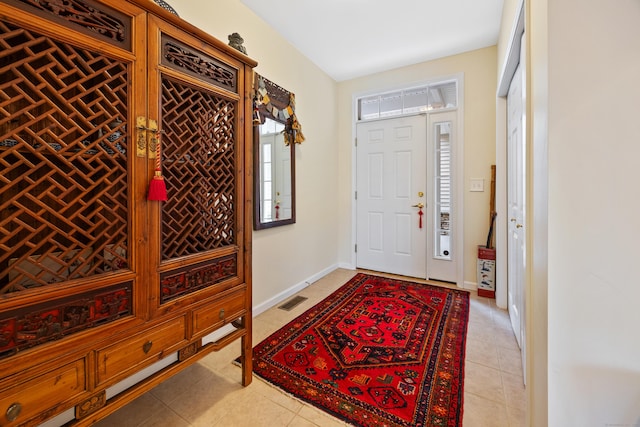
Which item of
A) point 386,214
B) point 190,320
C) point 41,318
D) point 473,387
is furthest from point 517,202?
point 41,318

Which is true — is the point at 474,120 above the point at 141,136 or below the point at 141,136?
above

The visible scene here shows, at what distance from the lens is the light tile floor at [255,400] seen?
1.33m

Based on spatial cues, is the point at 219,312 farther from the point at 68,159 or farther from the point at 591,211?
the point at 591,211

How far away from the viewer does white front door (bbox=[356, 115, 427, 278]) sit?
3.40 meters

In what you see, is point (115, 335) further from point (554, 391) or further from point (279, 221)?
point (279, 221)

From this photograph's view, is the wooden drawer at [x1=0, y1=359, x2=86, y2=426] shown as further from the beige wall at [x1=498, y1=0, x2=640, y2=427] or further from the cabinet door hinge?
the beige wall at [x1=498, y1=0, x2=640, y2=427]

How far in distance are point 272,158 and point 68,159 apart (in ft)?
5.98

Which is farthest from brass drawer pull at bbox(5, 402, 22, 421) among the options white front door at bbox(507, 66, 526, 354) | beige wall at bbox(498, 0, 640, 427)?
white front door at bbox(507, 66, 526, 354)

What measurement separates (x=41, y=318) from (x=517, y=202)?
8.71ft

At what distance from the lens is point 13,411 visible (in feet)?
2.56

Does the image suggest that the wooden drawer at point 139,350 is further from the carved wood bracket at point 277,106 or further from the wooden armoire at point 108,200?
the carved wood bracket at point 277,106

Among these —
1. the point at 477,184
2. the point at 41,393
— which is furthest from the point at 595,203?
the point at 477,184

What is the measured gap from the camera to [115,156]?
3.34ft

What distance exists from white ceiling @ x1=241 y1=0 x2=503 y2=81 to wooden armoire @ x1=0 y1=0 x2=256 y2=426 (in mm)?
1395
